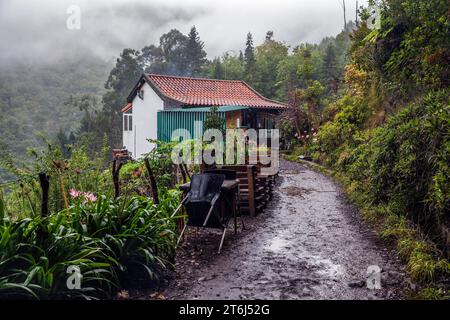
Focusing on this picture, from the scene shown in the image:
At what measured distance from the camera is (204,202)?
509 cm

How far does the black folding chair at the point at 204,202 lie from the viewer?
5.11m

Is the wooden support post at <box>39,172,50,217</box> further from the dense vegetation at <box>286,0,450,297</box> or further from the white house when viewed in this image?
the white house

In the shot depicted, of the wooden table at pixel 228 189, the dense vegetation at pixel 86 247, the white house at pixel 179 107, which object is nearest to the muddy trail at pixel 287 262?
the dense vegetation at pixel 86 247

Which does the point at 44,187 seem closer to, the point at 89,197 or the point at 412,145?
the point at 89,197

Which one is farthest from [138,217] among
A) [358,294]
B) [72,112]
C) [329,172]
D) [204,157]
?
[72,112]

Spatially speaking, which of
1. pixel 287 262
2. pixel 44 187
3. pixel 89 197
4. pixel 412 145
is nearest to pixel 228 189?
pixel 287 262

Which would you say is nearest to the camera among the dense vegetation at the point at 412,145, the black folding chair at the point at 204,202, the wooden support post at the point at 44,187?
the wooden support post at the point at 44,187

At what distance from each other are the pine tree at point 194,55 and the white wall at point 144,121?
3741 centimetres

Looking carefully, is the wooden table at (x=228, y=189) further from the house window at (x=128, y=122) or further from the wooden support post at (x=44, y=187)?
the house window at (x=128, y=122)

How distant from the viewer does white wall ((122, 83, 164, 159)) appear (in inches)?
763

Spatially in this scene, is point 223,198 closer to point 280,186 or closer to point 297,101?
point 280,186

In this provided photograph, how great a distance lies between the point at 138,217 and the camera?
→ 4.15 meters
